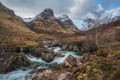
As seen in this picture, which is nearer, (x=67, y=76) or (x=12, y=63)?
(x=67, y=76)

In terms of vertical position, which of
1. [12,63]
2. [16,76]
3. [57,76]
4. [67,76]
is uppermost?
[67,76]

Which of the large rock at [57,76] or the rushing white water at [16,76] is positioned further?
the rushing white water at [16,76]

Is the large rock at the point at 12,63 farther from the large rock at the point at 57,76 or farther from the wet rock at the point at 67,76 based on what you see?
the wet rock at the point at 67,76

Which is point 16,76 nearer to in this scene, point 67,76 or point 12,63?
point 12,63

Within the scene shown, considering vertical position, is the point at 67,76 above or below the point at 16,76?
above

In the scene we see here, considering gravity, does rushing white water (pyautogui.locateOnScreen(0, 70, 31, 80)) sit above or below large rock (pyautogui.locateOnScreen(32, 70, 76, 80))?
below

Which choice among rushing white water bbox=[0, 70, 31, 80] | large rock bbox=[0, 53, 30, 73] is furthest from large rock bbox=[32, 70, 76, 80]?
large rock bbox=[0, 53, 30, 73]

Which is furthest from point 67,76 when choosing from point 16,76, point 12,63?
point 12,63

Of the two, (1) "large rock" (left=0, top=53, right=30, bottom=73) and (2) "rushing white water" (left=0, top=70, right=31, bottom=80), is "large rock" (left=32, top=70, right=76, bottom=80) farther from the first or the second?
(1) "large rock" (left=0, top=53, right=30, bottom=73)

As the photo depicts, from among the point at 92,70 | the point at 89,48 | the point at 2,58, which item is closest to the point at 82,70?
the point at 92,70

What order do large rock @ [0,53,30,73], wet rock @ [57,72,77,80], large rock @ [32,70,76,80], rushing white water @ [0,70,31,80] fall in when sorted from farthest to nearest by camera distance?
large rock @ [0,53,30,73] → rushing white water @ [0,70,31,80] → large rock @ [32,70,76,80] → wet rock @ [57,72,77,80]

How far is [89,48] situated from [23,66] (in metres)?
45.0

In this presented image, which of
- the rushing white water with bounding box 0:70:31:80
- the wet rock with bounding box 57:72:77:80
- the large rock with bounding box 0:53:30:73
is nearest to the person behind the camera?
the wet rock with bounding box 57:72:77:80

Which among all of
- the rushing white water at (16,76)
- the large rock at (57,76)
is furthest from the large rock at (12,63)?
the large rock at (57,76)
